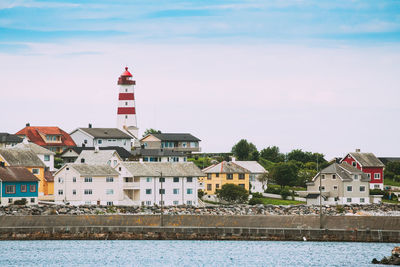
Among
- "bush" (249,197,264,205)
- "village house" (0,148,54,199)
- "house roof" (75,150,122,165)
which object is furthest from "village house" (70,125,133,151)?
"bush" (249,197,264,205)

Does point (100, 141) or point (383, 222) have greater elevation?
point (100, 141)

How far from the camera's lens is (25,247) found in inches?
2571

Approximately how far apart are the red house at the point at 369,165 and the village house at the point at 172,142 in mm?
23434

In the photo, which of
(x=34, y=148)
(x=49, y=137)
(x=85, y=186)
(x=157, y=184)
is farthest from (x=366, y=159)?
(x=49, y=137)

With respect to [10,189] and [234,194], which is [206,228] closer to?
[10,189]

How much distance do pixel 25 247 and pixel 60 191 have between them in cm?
2040

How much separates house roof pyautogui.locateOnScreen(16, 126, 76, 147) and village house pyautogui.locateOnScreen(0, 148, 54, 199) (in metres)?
20.8

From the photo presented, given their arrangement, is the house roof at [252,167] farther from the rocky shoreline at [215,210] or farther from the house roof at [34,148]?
the house roof at [34,148]

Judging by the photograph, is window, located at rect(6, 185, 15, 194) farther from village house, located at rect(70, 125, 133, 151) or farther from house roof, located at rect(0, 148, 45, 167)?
village house, located at rect(70, 125, 133, 151)

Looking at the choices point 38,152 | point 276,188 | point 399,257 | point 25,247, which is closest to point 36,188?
point 38,152

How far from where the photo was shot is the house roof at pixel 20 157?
8856cm

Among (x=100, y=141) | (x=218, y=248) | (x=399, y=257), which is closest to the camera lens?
(x=399, y=257)

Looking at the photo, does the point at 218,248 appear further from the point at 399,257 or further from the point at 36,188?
the point at 36,188

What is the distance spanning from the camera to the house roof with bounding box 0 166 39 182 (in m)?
82.1
